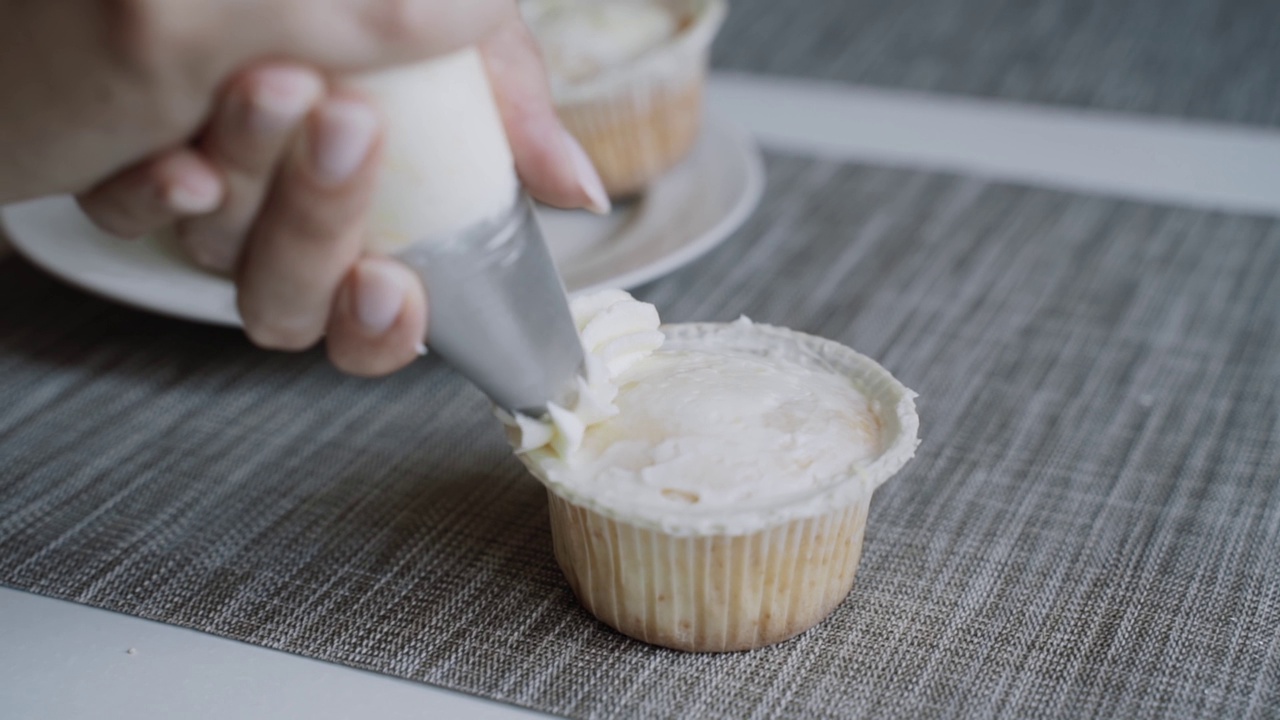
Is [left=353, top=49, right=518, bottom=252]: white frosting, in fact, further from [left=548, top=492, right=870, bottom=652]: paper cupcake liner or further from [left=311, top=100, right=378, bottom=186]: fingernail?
[left=548, top=492, right=870, bottom=652]: paper cupcake liner

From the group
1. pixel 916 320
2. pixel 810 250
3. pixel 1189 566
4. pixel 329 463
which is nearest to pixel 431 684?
pixel 329 463

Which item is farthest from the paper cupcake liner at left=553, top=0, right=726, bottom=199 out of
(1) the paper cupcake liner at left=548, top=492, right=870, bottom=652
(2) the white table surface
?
(1) the paper cupcake liner at left=548, top=492, right=870, bottom=652

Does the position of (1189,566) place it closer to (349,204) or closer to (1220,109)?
(349,204)

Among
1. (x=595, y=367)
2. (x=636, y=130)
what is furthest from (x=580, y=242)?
(x=595, y=367)

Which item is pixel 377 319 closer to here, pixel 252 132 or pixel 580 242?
pixel 252 132

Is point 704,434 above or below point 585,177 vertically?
below

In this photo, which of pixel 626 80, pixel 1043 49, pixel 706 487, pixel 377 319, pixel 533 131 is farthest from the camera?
pixel 1043 49
